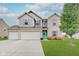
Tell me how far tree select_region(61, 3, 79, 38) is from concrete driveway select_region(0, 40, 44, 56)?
1.93 feet

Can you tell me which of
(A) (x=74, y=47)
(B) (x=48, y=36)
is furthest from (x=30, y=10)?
(A) (x=74, y=47)

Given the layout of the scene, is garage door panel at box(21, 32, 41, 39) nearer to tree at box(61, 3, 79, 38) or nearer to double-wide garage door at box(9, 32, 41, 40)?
double-wide garage door at box(9, 32, 41, 40)

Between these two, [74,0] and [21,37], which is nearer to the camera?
[74,0]

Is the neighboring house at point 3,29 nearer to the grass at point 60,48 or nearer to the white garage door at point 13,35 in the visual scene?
A: the white garage door at point 13,35

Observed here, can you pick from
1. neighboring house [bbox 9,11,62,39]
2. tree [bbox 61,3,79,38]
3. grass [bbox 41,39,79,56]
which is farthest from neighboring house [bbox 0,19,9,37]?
tree [bbox 61,3,79,38]

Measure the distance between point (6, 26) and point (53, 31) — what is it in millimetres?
881

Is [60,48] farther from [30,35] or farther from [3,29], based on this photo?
[3,29]

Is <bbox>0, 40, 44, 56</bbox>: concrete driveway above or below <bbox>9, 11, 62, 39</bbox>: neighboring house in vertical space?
below

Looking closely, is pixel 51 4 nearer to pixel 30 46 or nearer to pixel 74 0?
pixel 74 0

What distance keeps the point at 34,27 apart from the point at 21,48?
0.49 metres

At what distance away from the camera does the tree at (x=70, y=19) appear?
19.7 feet

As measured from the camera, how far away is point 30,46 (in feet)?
20.0

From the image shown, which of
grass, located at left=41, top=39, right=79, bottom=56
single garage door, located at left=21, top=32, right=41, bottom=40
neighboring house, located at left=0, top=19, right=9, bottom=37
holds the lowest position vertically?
grass, located at left=41, top=39, right=79, bottom=56

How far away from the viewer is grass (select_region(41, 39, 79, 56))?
19.6 feet
